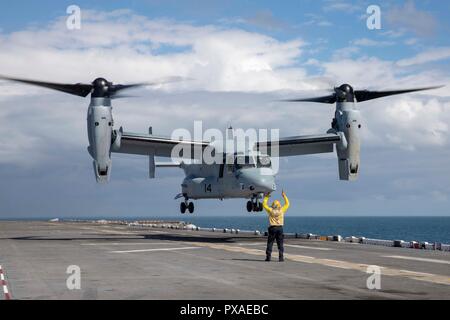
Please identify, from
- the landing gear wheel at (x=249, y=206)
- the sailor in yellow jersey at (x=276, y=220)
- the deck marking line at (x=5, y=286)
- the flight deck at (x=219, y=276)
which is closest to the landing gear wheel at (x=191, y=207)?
the landing gear wheel at (x=249, y=206)

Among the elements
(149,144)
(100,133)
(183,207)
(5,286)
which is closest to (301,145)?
(149,144)

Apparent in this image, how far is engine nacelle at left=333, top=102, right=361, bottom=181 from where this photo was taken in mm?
33281

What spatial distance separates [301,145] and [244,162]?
506 centimetres

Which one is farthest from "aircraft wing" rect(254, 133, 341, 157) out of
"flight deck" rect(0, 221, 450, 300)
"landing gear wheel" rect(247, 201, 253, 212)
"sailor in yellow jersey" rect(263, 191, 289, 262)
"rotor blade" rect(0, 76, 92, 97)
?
"sailor in yellow jersey" rect(263, 191, 289, 262)

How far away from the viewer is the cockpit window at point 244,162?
116 ft

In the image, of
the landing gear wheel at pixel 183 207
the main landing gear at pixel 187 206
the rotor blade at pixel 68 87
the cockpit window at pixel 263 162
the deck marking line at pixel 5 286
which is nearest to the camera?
the deck marking line at pixel 5 286

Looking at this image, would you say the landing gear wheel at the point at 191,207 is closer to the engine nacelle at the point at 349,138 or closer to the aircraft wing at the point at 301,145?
the aircraft wing at the point at 301,145

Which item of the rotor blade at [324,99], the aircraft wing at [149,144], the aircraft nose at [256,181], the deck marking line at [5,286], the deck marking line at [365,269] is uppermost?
the rotor blade at [324,99]

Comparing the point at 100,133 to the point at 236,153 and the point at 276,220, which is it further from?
the point at 276,220

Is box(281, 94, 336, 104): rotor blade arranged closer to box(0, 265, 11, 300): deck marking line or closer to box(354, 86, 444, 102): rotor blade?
box(354, 86, 444, 102): rotor blade

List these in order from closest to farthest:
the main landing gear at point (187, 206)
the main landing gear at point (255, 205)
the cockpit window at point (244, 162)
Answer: the cockpit window at point (244, 162)
the main landing gear at point (255, 205)
the main landing gear at point (187, 206)

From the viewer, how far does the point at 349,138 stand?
3341 centimetres

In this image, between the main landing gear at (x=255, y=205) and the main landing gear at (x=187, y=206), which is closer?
the main landing gear at (x=255, y=205)
